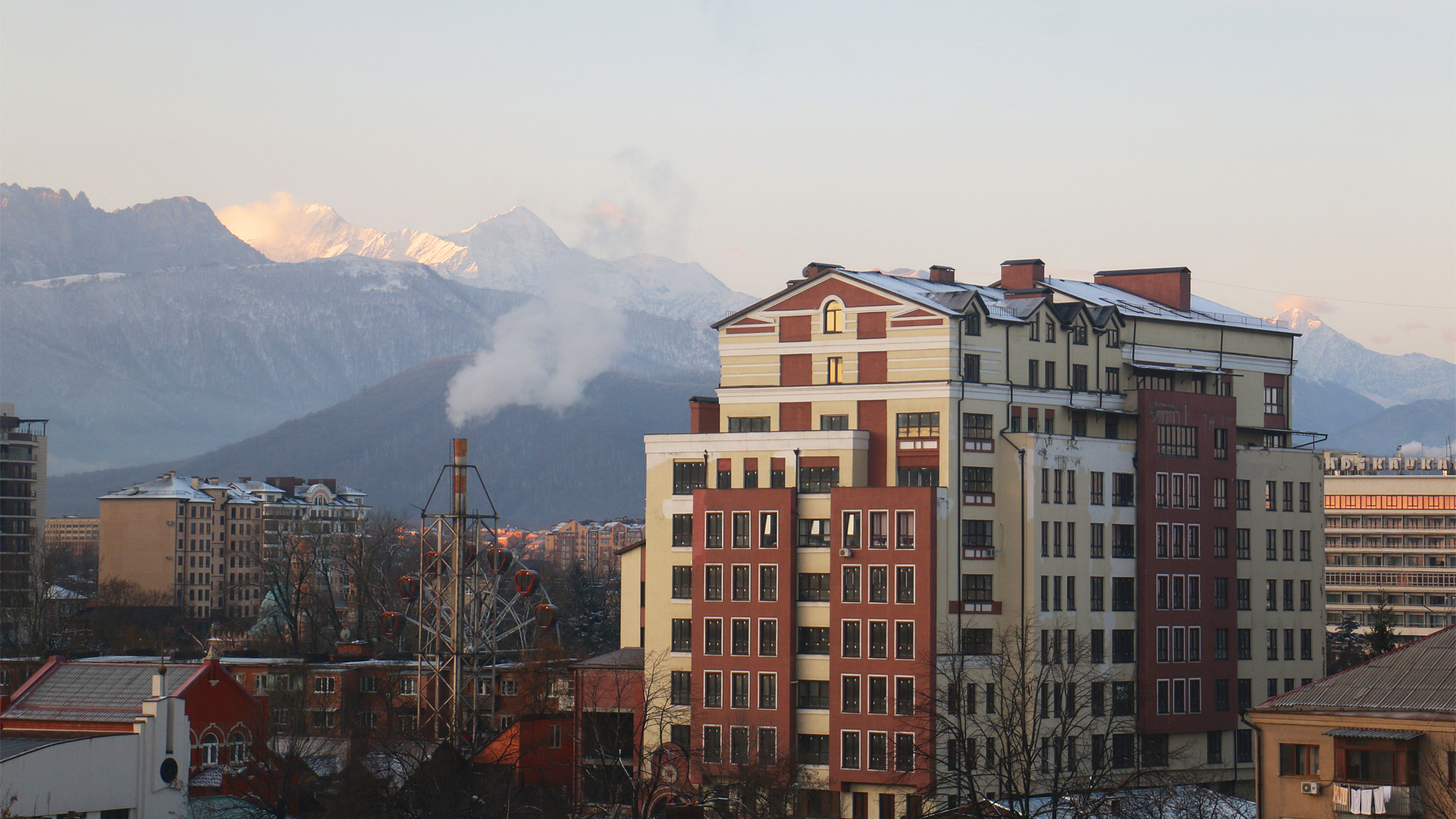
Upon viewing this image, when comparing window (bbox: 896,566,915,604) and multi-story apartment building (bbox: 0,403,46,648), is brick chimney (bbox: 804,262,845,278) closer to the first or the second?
window (bbox: 896,566,915,604)

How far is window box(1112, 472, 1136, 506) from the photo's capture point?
9519 centimetres

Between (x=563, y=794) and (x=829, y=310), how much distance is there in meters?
28.1

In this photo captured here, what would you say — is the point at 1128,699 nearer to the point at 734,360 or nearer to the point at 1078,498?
the point at 1078,498

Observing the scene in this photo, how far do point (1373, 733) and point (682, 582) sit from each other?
4945cm

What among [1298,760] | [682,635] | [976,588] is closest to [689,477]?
[682,635]

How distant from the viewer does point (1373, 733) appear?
47.7m

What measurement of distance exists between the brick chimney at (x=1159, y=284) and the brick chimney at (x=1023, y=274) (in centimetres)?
750

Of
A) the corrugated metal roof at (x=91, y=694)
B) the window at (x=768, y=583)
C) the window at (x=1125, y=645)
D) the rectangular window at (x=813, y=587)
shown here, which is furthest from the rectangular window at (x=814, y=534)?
the corrugated metal roof at (x=91, y=694)

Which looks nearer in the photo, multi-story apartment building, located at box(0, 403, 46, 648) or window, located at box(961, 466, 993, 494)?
window, located at box(961, 466, 993, 494)

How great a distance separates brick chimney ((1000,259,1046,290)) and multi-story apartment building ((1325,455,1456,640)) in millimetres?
89774

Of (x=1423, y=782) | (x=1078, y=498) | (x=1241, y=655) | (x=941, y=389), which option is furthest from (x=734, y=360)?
(x=1423, y=782)

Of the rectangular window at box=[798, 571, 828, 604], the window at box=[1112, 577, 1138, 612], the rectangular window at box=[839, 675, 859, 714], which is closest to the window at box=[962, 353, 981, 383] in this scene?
the rectangular window at box=[798, 571, 828, 604]

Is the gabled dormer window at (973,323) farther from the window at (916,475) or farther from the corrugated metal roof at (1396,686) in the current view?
the corrugated metal roof at (1396,686)

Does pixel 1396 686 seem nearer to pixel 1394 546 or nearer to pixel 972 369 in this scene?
pixel 972 369
